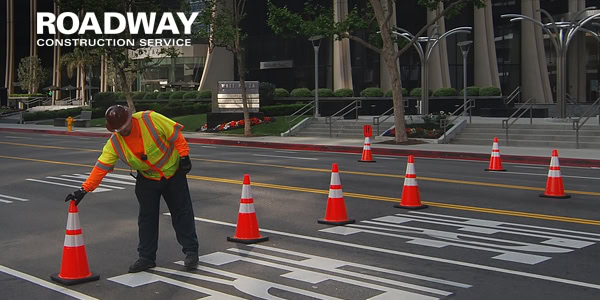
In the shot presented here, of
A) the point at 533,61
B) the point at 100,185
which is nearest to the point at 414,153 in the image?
the point at 100,185

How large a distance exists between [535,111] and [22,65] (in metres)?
66.8

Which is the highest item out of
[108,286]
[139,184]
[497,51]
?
[497,51]

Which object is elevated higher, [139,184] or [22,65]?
[22,65]

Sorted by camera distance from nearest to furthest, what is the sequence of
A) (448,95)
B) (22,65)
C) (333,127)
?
(333,127) < (448,95) < (22,65)

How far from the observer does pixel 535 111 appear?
136 feet

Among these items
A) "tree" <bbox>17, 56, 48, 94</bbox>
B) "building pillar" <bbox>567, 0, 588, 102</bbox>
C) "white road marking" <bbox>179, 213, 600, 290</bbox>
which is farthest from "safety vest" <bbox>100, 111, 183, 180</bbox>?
"tree" <bbox>17, 56, 48, 94</bbox>

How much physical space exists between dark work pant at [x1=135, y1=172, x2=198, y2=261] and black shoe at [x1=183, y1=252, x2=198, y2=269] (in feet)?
0.14

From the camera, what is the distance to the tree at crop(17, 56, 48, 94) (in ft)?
285

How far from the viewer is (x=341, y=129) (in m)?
35.0

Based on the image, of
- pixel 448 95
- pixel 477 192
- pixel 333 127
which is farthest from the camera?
pixel 448 95

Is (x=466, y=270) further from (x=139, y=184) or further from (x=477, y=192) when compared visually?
(x=477, y=192)

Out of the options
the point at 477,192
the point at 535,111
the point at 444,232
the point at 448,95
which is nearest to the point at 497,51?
the point at 448,95

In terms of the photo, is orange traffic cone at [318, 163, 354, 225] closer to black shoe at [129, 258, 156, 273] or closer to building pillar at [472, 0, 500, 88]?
black shoe at [129, 258, 156, 273]

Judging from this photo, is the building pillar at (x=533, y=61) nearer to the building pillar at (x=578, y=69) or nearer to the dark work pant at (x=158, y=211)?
the building pillar at (x=578, y=69)
